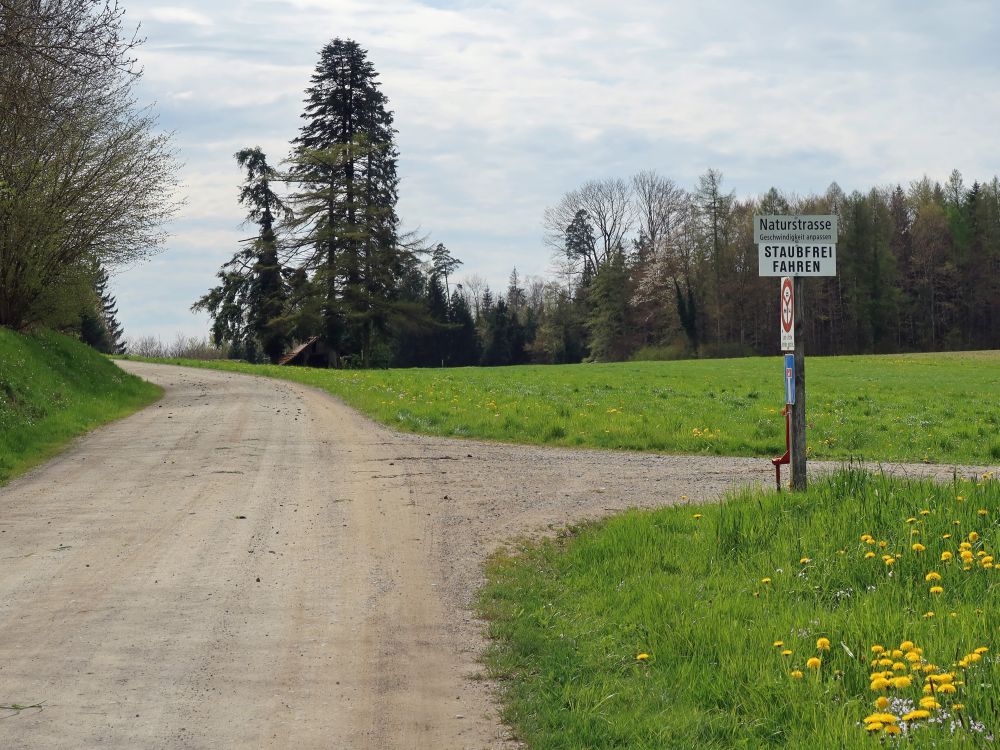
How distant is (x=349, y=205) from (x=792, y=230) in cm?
4463

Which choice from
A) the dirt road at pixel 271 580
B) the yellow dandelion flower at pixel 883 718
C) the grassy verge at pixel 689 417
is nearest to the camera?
the yellow dandelion flower at pixel 883 718

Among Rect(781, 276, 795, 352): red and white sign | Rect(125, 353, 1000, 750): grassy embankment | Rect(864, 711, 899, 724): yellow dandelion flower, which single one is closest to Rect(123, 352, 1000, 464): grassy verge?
Rect(781, 276, 795, 352): red and white sign

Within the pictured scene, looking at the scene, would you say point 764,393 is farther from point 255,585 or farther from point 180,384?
point 255,585

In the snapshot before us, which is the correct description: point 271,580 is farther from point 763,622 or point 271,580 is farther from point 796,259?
point 796,259

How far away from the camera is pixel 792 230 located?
30.9ft

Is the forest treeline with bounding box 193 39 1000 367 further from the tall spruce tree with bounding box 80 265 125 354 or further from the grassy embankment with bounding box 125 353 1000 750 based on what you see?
the grassy embankment with bounding box 125 353 1000 750

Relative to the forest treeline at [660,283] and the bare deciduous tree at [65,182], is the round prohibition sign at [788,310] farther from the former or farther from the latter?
the forest treeline at [660,283]

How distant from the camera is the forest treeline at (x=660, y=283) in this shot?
2170 inches

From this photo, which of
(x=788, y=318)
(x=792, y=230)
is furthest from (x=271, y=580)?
(x=792, y=230)

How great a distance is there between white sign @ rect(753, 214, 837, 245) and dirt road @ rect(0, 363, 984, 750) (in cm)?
319

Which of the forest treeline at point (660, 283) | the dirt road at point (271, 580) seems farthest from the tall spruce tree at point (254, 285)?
the dirt road at point (271, 580)

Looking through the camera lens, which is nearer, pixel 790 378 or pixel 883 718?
pixel 883 718

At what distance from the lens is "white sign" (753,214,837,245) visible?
938 cm

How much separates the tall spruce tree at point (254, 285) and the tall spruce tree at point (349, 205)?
12.5 feet
